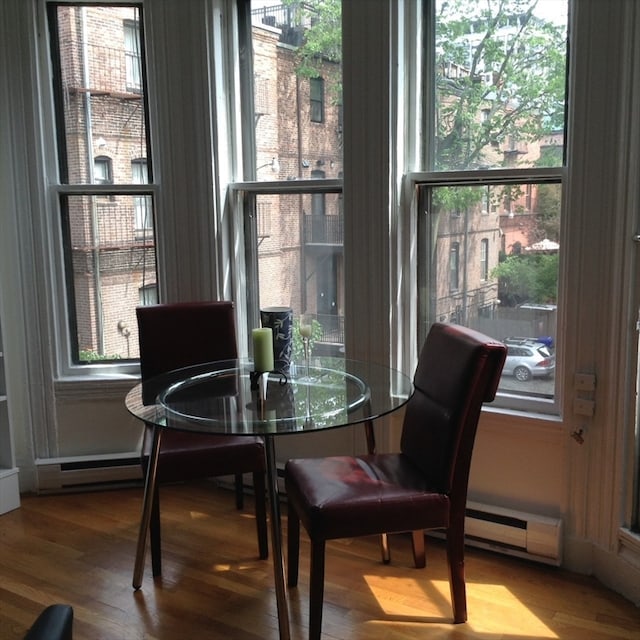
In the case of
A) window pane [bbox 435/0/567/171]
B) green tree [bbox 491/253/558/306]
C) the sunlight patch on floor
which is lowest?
the sunlight patch on floor

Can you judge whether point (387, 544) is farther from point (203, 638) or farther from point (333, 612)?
point (203, 638)

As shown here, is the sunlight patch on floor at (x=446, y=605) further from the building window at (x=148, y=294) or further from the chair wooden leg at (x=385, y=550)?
the building window at (x=148, y=294)

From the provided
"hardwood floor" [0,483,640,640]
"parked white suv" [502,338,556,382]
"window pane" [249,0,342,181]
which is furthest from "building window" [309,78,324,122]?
"hardwood floor" [0,483,640,640]

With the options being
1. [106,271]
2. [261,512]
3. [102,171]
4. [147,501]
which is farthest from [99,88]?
[261,512]

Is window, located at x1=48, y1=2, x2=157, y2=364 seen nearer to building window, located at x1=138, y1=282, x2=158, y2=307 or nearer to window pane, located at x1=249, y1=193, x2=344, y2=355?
building window, located at x1=138, y1=282, x2=158, y2=307

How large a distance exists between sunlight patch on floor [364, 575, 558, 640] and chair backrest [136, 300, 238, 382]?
1064mm

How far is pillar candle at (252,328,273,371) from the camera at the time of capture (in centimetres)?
233

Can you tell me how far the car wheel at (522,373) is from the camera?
8.76 feet

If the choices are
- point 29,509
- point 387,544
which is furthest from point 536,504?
point 29,509

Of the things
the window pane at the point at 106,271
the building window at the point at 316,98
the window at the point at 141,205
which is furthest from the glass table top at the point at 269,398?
the building window at the point at 316,98

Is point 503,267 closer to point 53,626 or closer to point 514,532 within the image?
point 514,532

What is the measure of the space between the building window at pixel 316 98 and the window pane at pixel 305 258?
0.32m

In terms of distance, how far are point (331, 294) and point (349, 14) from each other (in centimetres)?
110

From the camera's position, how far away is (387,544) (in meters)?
2.65
